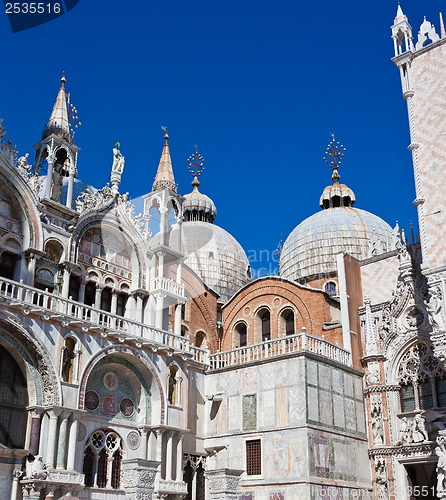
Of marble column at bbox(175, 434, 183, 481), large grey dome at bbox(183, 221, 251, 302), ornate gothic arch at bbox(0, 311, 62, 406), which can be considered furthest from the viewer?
large grey dome at bbox(183, 221, 251, 302)

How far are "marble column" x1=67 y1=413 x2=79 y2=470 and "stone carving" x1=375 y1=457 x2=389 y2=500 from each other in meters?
10.4

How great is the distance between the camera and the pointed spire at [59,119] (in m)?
23.6

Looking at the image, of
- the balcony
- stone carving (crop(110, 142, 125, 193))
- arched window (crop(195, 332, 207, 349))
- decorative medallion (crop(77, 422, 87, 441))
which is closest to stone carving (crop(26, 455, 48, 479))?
decorative medallion (crop(77, 422, 87, 441))

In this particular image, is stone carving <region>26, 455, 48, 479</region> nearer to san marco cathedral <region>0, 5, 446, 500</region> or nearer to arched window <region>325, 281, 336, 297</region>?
san marco cathedral <region>0, 5, 446, 500</region>

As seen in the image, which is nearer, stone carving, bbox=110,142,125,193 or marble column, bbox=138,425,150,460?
marble column, bbox=138,425,150,460

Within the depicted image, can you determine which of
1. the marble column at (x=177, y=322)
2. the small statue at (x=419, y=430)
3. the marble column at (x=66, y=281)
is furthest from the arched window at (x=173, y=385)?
the small statue at (x=419, y=430)

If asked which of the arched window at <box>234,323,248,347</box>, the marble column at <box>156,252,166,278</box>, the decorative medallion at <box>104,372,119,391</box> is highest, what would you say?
the marble column at <box>156,252,166,278</box>

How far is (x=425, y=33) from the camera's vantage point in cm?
2383

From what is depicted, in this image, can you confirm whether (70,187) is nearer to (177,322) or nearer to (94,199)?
(94,199)

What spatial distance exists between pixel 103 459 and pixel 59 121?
12.0 meters

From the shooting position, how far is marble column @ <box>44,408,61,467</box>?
17.2m

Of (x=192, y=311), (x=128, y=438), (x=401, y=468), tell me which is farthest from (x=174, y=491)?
(x=192, y=311)

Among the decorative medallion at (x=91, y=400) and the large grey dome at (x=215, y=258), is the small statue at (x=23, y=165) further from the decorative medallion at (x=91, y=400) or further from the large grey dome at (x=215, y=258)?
the large grey dome at (x=215, y=258)

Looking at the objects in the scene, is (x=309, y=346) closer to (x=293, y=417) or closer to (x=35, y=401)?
(x=293, y=417)
